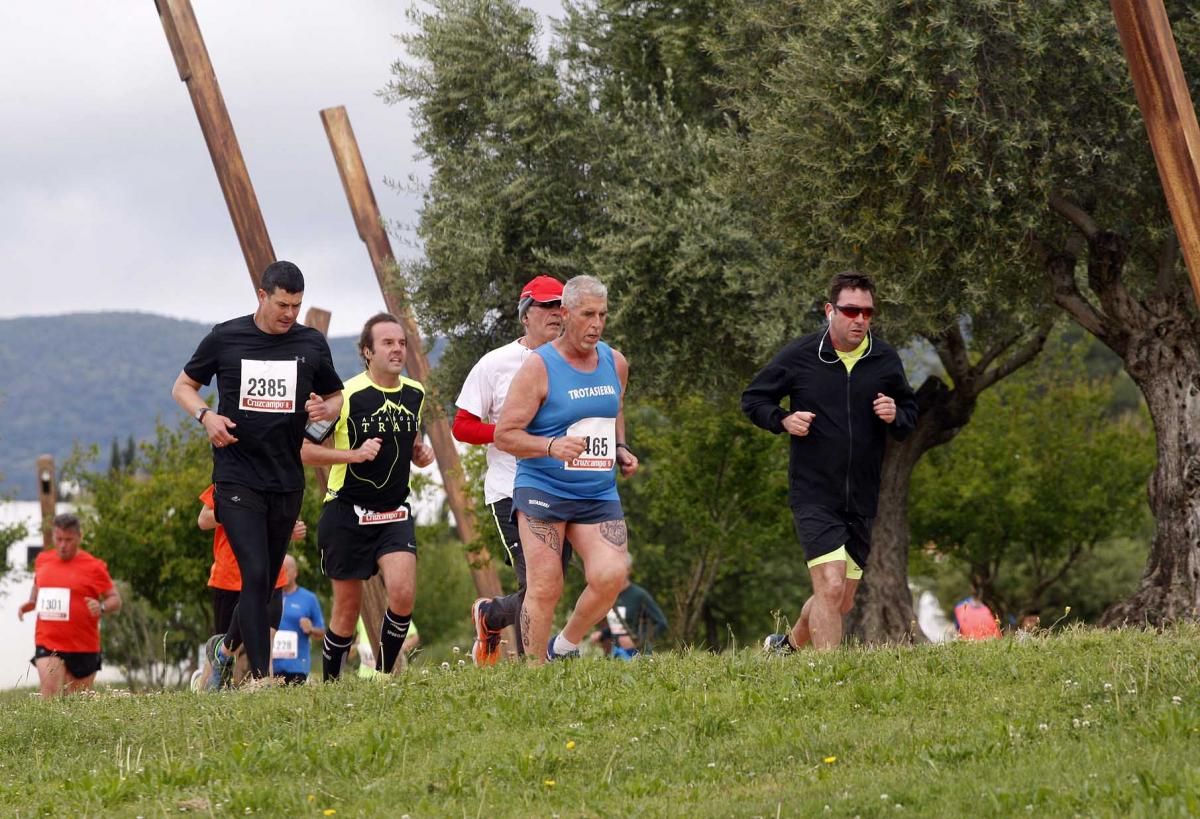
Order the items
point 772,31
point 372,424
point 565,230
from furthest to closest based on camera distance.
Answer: point 565,230 → point 772,31 → point 372,424

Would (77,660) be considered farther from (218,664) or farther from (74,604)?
(218,664)

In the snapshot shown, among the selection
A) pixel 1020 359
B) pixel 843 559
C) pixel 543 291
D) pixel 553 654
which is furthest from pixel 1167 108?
pixel 1020 359

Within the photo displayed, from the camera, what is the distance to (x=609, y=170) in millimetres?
18781

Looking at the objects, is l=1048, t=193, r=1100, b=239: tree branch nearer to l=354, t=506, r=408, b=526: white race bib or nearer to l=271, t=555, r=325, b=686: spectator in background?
l=354, t=506, r=408, b=526: white race bib

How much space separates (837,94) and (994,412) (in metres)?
22.3

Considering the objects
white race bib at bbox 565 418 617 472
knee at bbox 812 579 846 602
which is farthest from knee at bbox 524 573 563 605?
knee at bbox 812 579 846 602

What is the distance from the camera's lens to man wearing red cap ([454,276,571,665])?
991 cm

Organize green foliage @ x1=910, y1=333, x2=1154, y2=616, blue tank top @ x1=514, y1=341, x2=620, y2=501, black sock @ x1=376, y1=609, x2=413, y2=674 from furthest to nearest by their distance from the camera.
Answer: green foliage @ x1=910, y1=333, x2=1154, y2=616 → black sock @ x1=376, y1=609, x2=413, y2=674 → blue tank top @ x1=514, y1=341, x2=620, y2=501

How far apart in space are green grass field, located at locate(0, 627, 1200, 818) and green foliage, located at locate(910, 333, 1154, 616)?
25.7 m

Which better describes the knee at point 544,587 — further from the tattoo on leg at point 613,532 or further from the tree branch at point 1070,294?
the tree branch at point 1070,294

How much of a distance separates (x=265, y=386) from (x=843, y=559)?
3504mm

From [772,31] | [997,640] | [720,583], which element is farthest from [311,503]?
[997,640]

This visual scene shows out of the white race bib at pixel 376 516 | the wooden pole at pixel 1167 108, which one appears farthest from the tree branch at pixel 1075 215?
the white race bib at pixel 376 516

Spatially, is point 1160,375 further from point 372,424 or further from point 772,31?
point 372,424
